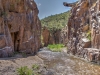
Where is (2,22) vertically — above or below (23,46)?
above

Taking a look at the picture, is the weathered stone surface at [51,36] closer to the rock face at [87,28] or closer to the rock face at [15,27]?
the rock face at [87,28]

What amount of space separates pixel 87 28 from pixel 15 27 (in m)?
13.9

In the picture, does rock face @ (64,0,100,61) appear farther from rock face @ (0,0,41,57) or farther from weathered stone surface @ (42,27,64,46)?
weathered stone surface @ (42,27,64,46)

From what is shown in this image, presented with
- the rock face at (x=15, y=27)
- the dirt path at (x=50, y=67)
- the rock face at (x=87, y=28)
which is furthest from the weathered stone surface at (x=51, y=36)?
the dirt path at (x=50, y=67)

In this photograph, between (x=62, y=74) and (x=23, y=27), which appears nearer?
(x=62, y=74)

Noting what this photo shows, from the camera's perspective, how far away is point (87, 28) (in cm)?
2886

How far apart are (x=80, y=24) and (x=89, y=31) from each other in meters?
4.81

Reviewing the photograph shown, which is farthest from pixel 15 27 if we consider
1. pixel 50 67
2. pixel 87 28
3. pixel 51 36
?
pixel 51 36

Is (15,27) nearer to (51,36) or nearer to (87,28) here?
(87,28)

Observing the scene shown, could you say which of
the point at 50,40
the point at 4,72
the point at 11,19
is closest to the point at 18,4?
the point at 11,19

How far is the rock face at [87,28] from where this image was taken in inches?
943

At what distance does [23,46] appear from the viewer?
2889 cm

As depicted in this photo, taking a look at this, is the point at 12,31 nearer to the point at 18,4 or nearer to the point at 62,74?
the point at 18,4

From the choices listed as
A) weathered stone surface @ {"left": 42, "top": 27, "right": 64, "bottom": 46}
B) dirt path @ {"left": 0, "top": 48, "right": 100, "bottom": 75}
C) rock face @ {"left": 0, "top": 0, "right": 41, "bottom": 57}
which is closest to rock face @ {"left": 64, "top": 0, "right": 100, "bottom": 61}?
dirt path @ {"left": 0, "top": 48, "right": 100, "bottom": 75}
